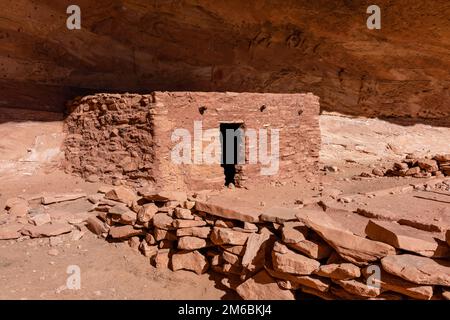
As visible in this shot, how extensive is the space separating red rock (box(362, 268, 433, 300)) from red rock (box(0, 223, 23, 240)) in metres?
3.80

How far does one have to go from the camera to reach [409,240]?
2.55m

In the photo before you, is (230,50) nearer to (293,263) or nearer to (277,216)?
(277,216)

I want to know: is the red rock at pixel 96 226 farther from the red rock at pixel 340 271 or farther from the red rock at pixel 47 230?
the red rock at pixel 340 271

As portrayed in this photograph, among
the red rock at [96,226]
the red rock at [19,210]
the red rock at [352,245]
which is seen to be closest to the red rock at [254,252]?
the red rock at [352,245]

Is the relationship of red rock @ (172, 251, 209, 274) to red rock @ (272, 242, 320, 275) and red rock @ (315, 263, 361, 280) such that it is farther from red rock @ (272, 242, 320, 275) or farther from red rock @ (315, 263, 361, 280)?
red rock @ (315, 263, 361, 280)

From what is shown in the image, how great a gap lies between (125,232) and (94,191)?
1.91 metres

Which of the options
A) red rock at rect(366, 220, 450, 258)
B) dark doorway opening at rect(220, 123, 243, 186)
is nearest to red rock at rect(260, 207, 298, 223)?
red rock at rect(366, 220, 450, 258)

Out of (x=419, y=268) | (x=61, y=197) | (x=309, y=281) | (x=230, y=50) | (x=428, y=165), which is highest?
(x=230, y=50)

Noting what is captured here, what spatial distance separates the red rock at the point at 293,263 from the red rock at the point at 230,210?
56 cm

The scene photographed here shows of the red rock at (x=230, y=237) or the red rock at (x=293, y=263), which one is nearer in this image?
the red rock at (x=293, y=263)

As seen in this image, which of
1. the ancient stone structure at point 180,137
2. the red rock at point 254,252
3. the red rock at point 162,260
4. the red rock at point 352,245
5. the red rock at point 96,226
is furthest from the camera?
the ancient stone structure at point 180,137

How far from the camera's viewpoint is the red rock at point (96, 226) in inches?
165

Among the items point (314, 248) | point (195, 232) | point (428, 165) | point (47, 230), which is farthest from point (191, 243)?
point (428, 165)

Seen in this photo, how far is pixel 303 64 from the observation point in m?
8.86
